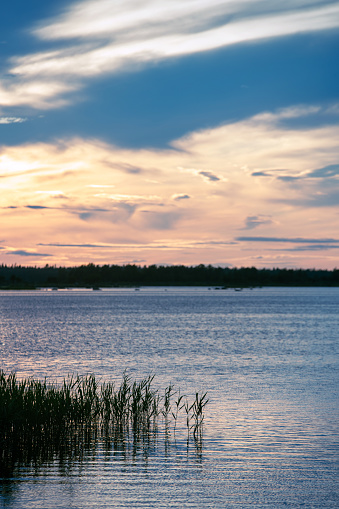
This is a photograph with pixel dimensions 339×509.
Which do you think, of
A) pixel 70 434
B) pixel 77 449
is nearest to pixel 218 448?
pixel 77 449

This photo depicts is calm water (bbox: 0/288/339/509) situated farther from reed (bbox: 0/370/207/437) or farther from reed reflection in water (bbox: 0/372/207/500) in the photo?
reed (bbox: 0/370/207/437)

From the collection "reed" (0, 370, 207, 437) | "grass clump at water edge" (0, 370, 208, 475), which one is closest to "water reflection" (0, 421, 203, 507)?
"grass clump at water edge" (0, 370, 208, 475)

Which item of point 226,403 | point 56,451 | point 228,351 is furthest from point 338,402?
point 228,351

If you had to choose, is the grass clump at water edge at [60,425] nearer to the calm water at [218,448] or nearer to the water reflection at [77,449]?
the water reflection at [77,449]

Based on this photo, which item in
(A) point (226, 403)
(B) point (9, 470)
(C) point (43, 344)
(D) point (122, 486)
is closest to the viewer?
(D) point (122, 486)

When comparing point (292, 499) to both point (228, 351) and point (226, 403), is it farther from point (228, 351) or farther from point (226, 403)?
point (228, 351)

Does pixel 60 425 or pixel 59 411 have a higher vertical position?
pixel 59 411

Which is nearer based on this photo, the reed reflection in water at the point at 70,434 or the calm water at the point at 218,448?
the calm water at the point at 218,448

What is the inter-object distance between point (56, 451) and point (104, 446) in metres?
1.70

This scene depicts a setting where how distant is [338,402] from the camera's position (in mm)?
28250

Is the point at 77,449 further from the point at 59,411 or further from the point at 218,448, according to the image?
the point at 218,448

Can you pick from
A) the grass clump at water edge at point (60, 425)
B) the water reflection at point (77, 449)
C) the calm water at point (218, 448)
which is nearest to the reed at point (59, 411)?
the grass clump at water edge at point (60, 425)

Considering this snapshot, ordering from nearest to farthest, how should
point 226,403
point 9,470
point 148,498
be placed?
point 148,498 → point 9,470 → point 226,403

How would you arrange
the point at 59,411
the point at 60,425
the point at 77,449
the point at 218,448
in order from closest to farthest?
the point at 77,449, the point at 60,425, the point at 59,411, the point at 218,448
